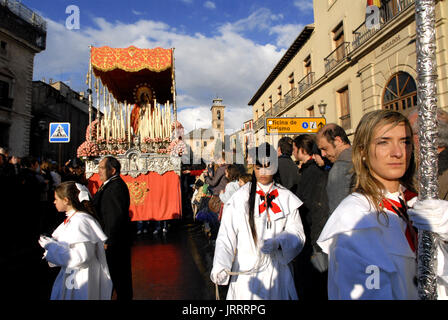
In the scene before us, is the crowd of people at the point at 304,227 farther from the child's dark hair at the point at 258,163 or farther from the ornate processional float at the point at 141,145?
the ornate processional float at the point at 141,145

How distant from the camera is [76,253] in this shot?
7.82 feet

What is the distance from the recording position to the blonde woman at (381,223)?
1120 millimetres

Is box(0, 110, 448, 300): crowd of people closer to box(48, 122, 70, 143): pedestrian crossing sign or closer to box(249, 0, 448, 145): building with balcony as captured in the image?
box(48, 122, 70, 143): pedestrian crossing sign

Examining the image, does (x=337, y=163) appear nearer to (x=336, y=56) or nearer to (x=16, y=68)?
(x=336, y=56)

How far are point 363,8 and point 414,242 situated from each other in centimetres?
1453

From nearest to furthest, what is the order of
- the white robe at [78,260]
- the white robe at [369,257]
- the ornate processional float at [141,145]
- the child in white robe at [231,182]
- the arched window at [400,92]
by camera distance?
the white robe at [369,257]
the white robe at [78,260]
the child in white robe at [231,182]
the ornate processional float at [141,145]
the arched window at [400,92]

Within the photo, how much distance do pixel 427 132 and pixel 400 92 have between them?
11.2 meters

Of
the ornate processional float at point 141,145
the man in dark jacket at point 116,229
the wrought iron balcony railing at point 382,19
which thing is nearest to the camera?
the man in dark jacket at point 116,229

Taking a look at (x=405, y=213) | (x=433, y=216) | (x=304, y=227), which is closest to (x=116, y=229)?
(x=304, y=227)

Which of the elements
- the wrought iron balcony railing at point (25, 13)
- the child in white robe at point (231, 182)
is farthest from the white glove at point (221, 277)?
the wrought iron balcony railing at point (25, 13)

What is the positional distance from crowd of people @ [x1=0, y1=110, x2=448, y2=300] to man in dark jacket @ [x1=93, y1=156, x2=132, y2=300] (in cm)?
1

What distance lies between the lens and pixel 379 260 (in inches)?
44.7

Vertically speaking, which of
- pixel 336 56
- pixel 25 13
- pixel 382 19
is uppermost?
pixel 25 13
